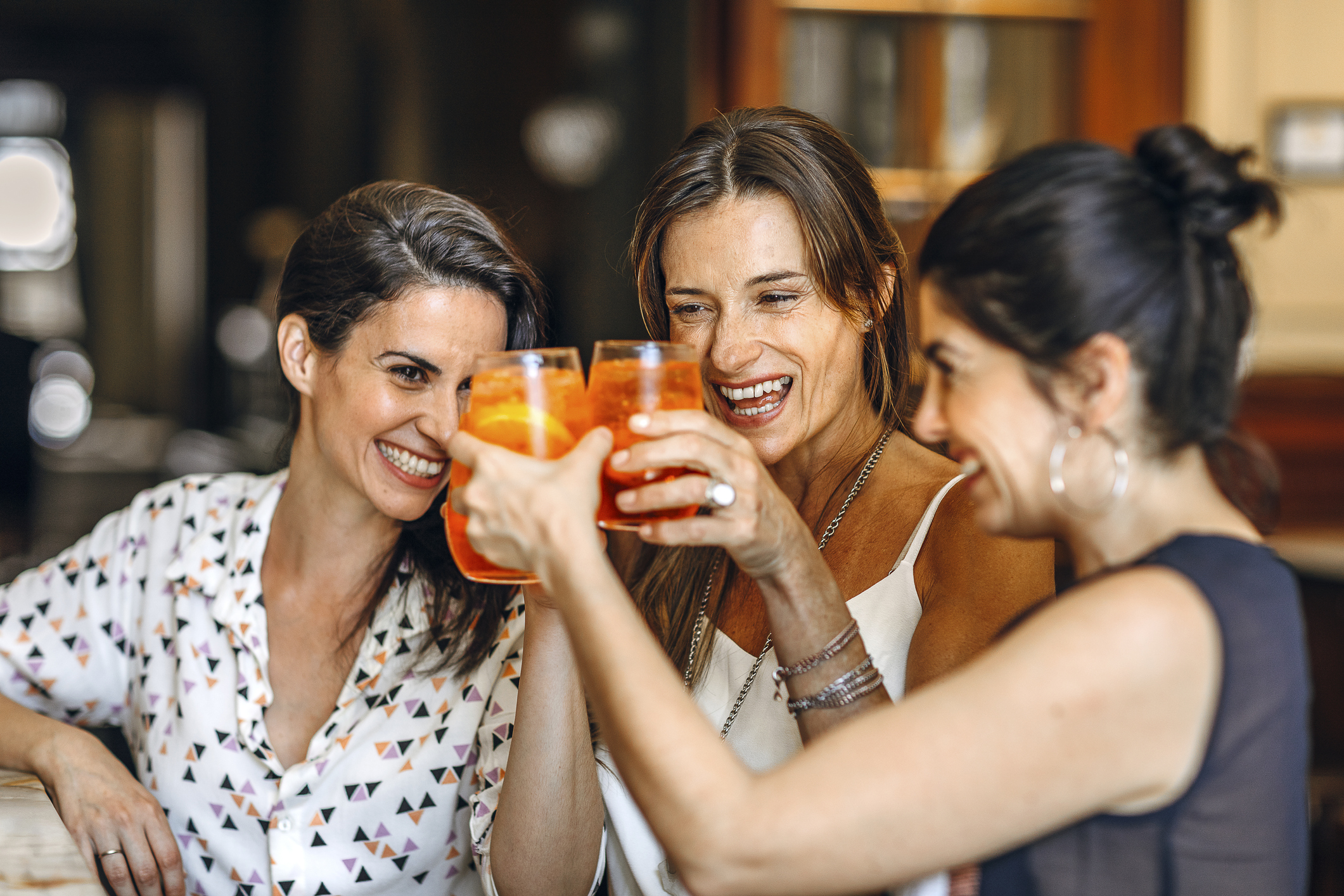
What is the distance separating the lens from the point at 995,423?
0.97 meters

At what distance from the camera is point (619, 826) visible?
145cm

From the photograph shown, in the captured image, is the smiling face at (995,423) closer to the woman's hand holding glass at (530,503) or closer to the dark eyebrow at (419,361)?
the woman's hand holding glass at (530,503)

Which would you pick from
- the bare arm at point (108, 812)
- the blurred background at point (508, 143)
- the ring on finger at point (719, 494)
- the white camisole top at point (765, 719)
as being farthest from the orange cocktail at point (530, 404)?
→ the bare arm at point (108, 812)

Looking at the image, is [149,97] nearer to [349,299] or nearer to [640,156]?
[640,156]

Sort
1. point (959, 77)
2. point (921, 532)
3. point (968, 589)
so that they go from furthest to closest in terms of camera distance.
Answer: point (959, 77) → point (921, 532) → point (968, 589)

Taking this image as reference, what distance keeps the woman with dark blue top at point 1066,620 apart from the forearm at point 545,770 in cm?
40

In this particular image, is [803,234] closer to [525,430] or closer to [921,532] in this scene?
[921,532]

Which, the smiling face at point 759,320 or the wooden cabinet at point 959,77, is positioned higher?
the wooden cabinet at point 959,77

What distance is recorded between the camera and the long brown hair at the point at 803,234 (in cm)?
150

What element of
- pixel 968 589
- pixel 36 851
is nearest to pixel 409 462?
pixel 36 851

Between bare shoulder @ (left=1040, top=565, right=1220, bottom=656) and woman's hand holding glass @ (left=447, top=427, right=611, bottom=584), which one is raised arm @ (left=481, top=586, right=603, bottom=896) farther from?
bare shoulder @ (left=1040, top=565, right=1220, bottom=656)

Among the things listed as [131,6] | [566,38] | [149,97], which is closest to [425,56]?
[566,38]

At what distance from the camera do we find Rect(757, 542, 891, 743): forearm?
1.17 m

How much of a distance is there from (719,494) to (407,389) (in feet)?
2.14
